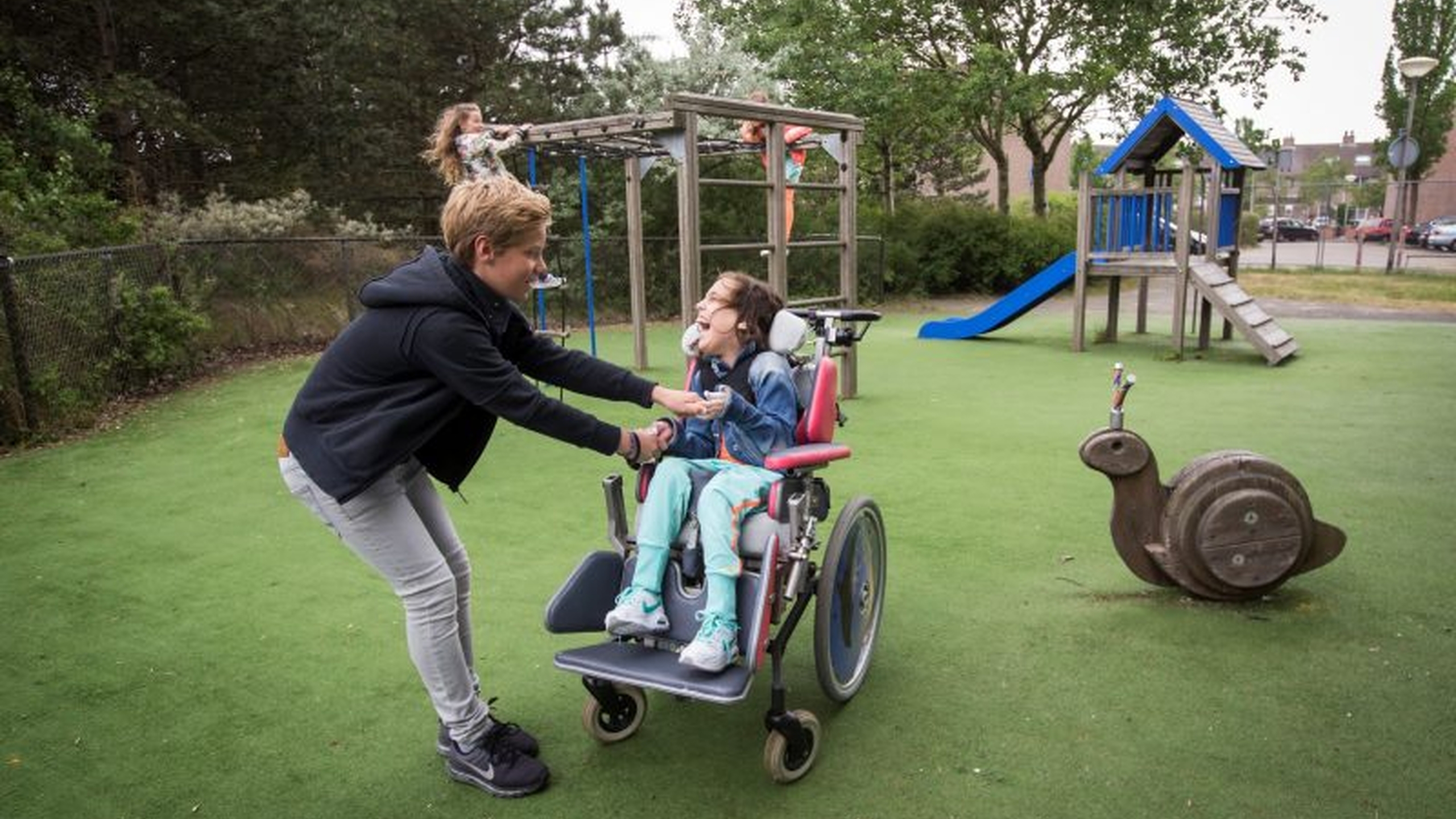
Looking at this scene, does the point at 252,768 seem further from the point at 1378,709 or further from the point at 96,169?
the point at 96,169

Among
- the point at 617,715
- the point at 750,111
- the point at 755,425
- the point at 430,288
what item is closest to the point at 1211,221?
the point at 750,111

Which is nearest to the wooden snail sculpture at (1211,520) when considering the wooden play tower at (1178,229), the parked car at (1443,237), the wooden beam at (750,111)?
the wooden beam at (750,111)

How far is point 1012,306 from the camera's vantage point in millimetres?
11945

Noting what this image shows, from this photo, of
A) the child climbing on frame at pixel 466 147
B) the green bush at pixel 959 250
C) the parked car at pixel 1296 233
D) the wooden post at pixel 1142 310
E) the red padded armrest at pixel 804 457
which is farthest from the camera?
the parked car at pixel 1296 233

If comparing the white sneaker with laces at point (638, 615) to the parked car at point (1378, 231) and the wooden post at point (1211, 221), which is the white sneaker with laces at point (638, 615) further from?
the parked car at point (1378, 231)

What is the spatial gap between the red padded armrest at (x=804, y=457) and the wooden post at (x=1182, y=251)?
28.4ft

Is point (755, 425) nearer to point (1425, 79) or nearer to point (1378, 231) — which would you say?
point (1425, 79)

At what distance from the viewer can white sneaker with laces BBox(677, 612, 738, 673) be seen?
251cm

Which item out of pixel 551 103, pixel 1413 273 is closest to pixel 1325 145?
pixel 1413 273

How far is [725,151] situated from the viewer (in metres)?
9.31

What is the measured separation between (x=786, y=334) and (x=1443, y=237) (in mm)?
38188

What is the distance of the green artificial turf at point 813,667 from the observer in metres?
2.61

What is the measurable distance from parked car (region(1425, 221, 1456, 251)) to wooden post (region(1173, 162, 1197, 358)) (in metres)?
28.6

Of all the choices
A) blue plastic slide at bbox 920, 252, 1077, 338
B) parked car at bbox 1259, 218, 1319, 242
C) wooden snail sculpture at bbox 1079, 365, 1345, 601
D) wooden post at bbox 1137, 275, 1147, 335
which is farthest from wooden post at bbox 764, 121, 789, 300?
parked car at bbox 1259, 218, 1319, 242
